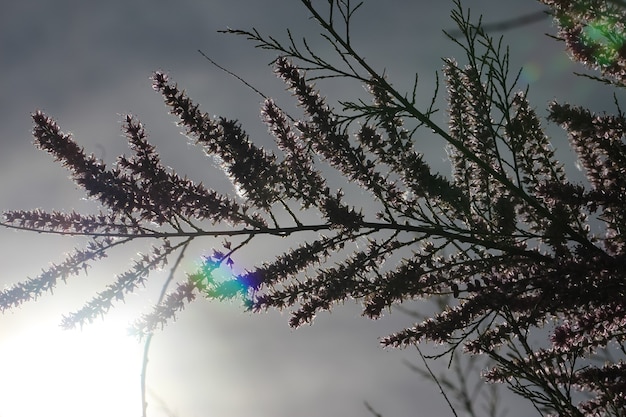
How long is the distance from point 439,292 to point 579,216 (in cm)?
114

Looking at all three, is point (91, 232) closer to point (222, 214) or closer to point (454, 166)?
point (222, 214)

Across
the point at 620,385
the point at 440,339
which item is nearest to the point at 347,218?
the point at 440,339

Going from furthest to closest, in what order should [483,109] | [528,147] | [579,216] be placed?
[528,147] < [579,216] < [483,109]

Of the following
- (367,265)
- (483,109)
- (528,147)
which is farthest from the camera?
(528,147)

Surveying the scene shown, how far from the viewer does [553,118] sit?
3385 millimetres

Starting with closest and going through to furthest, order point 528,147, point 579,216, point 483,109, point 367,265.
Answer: point 483,109
point 367,265
point 579,216
point 528,147

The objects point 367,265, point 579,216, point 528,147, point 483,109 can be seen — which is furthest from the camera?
point 528,147

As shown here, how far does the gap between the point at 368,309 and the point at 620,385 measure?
4.98 feet

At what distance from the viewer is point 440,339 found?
346 centimetres

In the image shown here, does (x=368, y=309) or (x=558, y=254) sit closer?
(x=558, y=254)

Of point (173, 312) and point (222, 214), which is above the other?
point (222, 214)

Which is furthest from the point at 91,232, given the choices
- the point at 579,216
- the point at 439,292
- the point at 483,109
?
the point at 579,216

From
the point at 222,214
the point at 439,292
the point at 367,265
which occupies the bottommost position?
the point at 439,292

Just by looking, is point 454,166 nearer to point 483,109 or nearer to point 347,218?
point 483,109
